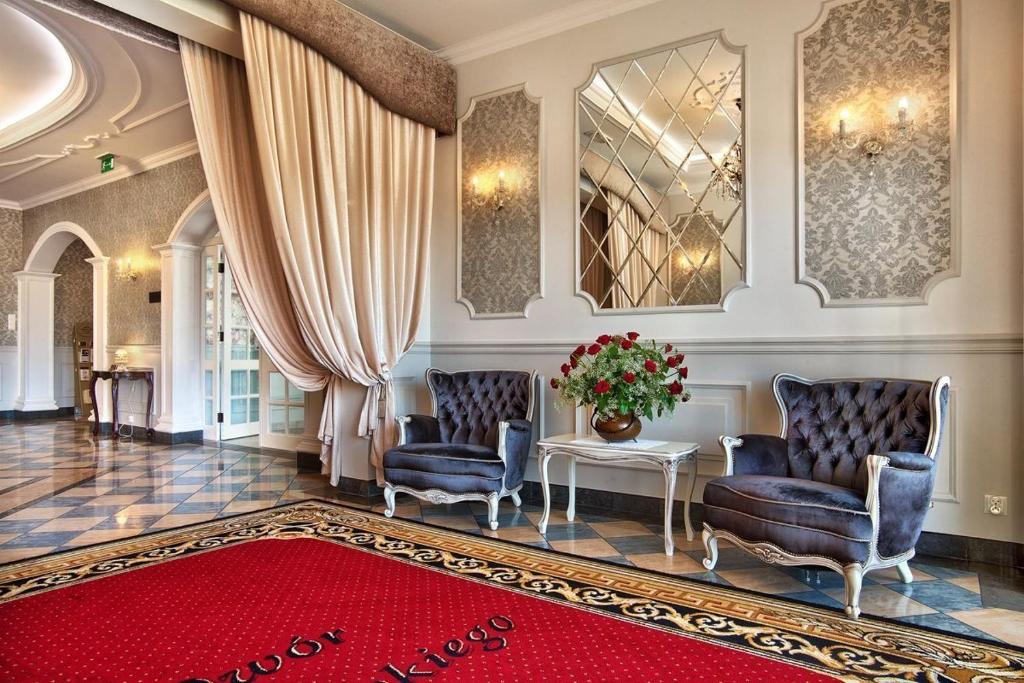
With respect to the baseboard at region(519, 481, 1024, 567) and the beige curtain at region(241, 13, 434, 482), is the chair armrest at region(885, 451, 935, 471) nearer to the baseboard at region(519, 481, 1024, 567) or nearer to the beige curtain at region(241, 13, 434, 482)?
the baseboard at region(519, 481, 1024, 567)

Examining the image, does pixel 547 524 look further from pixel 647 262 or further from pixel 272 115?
pixel 272 115

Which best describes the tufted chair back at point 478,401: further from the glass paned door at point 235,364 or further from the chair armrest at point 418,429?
the glass paned door at point 235,364

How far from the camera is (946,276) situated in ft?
10.2

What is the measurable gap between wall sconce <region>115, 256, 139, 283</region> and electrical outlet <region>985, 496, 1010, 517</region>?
26.9ft

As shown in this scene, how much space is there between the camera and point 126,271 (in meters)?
7.59

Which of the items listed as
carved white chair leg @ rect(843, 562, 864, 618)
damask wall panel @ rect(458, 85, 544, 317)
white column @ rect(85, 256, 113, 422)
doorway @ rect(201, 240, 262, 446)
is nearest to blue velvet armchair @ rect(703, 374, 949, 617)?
carved white chair leg @ rect(843, 562, 864, 618)

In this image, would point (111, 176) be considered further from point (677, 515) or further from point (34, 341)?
point (677, 515)

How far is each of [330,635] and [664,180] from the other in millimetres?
3087

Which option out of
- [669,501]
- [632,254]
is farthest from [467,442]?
[632,254]

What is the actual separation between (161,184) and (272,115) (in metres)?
4.18

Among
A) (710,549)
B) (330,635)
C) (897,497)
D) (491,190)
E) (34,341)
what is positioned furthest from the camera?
(34,341)

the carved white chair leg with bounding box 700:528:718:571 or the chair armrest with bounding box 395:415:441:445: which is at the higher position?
the chair armrest with bounding box 395:415:441:445

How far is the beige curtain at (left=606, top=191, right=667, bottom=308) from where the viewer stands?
3955 mm

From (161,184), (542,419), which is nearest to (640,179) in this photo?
(542,419)
